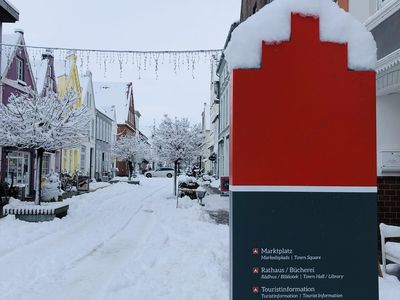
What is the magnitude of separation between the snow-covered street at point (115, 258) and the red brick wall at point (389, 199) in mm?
2775

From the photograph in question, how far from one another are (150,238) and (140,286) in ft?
12.8

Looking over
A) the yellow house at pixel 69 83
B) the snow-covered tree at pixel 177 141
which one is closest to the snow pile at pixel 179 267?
the snow-covered tree at pixel 177 141

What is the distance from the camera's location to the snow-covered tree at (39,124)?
1265 cm

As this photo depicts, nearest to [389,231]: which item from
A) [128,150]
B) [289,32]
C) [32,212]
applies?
[289,32]

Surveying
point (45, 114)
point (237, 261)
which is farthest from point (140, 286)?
point (45, 114)

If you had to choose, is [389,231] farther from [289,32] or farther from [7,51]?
[7,51]

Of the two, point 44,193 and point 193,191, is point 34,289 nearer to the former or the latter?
point 44,193

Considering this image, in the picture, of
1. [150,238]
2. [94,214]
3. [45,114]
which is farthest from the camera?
[94,214]

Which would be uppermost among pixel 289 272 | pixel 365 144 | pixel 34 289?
pixel 365 144

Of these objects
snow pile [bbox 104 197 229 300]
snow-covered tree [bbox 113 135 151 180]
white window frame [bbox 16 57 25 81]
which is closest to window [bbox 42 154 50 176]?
white window frame [bbox 16 57 25 81]

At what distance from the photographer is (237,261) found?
8.06ft

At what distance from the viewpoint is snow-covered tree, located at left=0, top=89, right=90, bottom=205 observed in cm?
1265

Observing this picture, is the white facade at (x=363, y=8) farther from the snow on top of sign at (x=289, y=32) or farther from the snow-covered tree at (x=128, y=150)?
the snow-covered tree at (x=128, y=150)

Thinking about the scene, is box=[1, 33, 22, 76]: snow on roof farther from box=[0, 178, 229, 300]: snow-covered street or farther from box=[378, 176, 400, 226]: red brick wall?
box=[378, 176, 400, 226]: red brick wall
